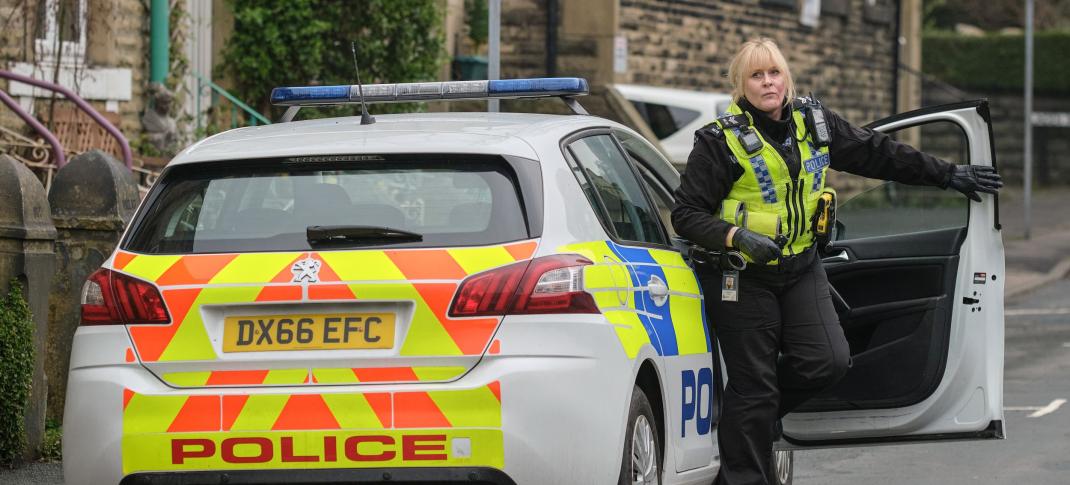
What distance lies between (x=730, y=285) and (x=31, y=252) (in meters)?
3.38

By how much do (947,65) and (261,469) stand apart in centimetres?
3608

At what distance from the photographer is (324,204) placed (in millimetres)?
5605

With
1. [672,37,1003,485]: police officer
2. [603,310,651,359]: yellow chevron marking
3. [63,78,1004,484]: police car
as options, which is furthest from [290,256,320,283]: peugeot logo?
[672,37,1003,485]: police officer

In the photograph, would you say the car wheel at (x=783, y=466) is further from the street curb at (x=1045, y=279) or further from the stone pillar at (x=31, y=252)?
the street curb at (x=1045, y=279)

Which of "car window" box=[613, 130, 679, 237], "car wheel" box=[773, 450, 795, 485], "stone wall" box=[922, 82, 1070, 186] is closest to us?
"car window" box=[613, 130, 679, 237]

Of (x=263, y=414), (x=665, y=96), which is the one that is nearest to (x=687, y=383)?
(x=263, y=414)

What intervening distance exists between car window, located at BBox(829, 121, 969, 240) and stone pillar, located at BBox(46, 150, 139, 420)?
3.42m

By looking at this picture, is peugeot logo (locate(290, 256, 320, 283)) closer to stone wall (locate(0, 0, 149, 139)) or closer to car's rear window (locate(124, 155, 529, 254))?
car's rear window (locate(124, 155, 529, 254))

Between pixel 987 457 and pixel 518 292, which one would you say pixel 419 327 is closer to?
pixel 518 292

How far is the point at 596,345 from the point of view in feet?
17.8

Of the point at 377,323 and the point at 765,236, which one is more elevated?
the point at 765,236

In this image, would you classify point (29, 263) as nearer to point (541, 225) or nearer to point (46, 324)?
point (46, 324)

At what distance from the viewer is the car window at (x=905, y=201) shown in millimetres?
7395

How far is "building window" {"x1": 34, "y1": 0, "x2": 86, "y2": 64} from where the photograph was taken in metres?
14.5
